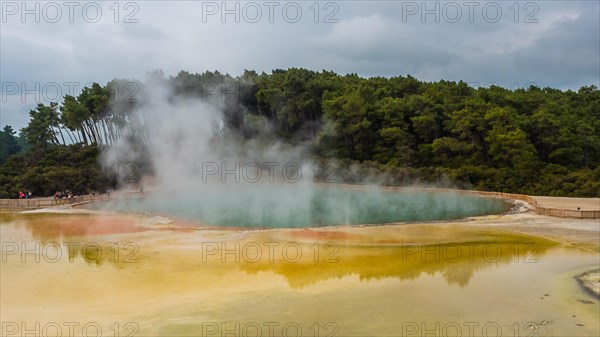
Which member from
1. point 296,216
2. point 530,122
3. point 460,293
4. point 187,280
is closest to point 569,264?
point 460,293

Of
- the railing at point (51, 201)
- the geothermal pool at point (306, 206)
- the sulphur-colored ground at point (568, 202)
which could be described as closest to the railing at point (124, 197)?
the railing at point (51, 201)

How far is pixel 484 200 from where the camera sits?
104 ft

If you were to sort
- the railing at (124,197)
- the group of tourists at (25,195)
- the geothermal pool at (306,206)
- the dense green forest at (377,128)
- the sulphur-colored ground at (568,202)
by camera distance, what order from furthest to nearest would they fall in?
the dense green forest at (377,128), the group of tourists at (25,195), the sulphur-colored ground at (568,202), the geothermal pool at (306,206), the railing at (124,197)

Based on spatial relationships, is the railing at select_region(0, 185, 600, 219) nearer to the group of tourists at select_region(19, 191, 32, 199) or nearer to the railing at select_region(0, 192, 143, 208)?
the railing at select_region(0, 192, 143, 208)

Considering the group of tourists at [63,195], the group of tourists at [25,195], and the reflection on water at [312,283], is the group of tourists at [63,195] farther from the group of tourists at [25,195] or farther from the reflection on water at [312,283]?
the reflection on water at [312,283]

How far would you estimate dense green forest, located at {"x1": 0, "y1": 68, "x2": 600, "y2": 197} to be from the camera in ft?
121

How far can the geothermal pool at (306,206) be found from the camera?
82.7ft

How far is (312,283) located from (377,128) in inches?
1332

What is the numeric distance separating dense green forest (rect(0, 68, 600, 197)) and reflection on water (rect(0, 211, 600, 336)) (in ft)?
58.9

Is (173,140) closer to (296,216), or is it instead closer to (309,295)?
(296,216)

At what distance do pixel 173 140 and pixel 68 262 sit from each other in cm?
2956

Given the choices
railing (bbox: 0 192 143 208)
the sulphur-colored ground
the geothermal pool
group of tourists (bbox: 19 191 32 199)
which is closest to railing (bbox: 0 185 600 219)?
railing (bbox: 0 192 143 208)

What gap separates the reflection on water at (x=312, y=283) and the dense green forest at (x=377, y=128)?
17.9m

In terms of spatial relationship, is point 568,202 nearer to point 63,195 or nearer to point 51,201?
point 51,201
